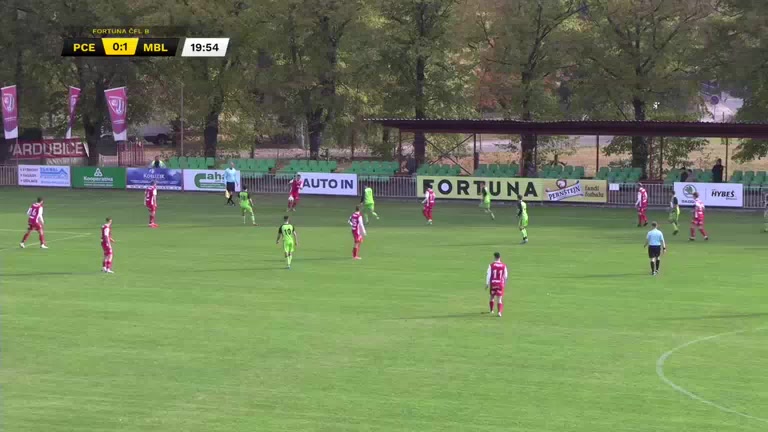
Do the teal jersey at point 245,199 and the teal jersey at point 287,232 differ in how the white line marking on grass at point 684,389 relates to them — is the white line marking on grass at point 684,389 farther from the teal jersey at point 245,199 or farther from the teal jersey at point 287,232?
the teal jersey at point 245,199

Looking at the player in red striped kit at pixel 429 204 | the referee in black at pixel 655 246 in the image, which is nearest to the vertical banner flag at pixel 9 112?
the player in red striped kit at pixel 429 204

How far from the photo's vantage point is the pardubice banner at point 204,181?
61.2m

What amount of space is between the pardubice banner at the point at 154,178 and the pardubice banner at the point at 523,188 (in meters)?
15.0

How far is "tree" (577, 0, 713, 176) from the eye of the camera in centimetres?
6084

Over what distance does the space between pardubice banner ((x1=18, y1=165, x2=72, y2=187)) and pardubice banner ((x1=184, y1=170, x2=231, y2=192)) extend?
784 centimetres

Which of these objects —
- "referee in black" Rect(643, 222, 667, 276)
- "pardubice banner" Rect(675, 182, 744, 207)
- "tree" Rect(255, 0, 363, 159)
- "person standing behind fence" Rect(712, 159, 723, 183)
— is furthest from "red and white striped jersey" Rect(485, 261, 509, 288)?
"tree" Rect(255, 0, 363, 159)

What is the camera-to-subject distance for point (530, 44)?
64938 mm

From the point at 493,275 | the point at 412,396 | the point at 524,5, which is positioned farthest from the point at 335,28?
the point at 412,396

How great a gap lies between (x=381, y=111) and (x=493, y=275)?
4337cm

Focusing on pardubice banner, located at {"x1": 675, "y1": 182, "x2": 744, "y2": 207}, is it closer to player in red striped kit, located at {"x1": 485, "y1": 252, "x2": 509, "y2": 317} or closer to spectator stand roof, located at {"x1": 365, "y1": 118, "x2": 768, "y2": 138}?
spectator stand roof, located at {"x1": 365, "y1": 118, "x2": 768, "y2": 138}

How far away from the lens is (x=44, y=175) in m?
65.2

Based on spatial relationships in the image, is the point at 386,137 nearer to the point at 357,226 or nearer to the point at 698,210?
the point at 698,210

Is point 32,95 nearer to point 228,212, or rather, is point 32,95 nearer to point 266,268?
point 228,212

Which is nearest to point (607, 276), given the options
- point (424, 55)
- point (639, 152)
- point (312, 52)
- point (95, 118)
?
point (639, 152)
